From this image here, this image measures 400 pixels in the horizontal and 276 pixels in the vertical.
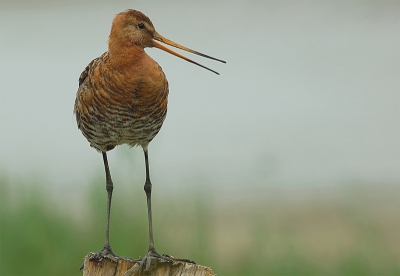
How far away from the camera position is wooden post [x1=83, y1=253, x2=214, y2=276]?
673 centimetres

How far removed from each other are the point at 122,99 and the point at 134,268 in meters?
1.42

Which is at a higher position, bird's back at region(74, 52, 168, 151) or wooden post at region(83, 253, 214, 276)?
bird's back at region(74, 52, 168, 151)

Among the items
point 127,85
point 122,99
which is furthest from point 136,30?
point 122,99

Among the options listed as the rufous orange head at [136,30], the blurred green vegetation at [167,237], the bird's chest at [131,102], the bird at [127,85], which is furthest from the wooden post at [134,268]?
the blurred green vegetation at [167,237]

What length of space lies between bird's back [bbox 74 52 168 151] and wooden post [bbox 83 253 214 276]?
3.89 feet

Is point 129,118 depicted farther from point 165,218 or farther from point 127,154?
point 165,218

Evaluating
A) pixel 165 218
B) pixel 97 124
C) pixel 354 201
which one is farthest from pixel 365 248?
pixel 97 124

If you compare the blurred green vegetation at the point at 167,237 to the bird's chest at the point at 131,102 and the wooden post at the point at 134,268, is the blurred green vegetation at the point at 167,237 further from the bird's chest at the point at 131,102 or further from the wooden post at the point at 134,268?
the wooden post at the point at 134,268

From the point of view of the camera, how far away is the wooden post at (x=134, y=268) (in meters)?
6.73

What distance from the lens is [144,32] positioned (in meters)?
7.77

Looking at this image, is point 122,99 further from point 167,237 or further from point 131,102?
point 167,237

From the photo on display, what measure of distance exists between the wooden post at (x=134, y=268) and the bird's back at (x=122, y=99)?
1185mm

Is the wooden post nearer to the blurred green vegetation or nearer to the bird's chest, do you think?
the bird's chest

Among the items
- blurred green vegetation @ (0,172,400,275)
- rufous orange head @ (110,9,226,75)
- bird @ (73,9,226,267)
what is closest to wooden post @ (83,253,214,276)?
bird @ (73,9,226,267)
